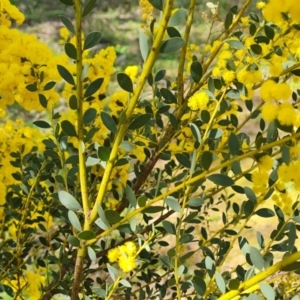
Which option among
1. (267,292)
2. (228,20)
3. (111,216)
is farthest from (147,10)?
(267,292)

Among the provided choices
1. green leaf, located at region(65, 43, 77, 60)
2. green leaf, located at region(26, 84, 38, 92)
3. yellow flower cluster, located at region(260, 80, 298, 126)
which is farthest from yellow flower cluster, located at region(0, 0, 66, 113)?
yellow flower cluster, located at region(260, 80, 298, 126)

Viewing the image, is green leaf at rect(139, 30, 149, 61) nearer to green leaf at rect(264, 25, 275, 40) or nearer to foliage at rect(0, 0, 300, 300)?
foliage at rect(0, 0, 300, 300)

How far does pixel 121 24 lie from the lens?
175 inches

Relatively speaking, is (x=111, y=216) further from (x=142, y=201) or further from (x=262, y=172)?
(x=262, y=172)

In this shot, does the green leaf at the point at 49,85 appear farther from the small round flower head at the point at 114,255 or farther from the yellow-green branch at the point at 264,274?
the yellow-green branch at the point at 264,274

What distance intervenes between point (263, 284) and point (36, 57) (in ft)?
1.35

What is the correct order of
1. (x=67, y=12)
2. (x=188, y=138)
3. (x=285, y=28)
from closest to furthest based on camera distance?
(x=285, y=28), (x=188, y=138), (x=67, y=12)

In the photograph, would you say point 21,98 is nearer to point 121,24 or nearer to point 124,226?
point 124,226

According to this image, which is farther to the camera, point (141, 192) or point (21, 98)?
point (141, 192)

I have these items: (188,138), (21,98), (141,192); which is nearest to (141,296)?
A: (141,192)

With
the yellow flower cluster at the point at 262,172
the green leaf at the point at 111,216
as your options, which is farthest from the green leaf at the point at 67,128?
the yellow flower cluster at the point at 262,172

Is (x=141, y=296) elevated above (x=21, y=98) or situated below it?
below

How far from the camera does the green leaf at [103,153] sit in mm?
564

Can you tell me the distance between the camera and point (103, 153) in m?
0.57
